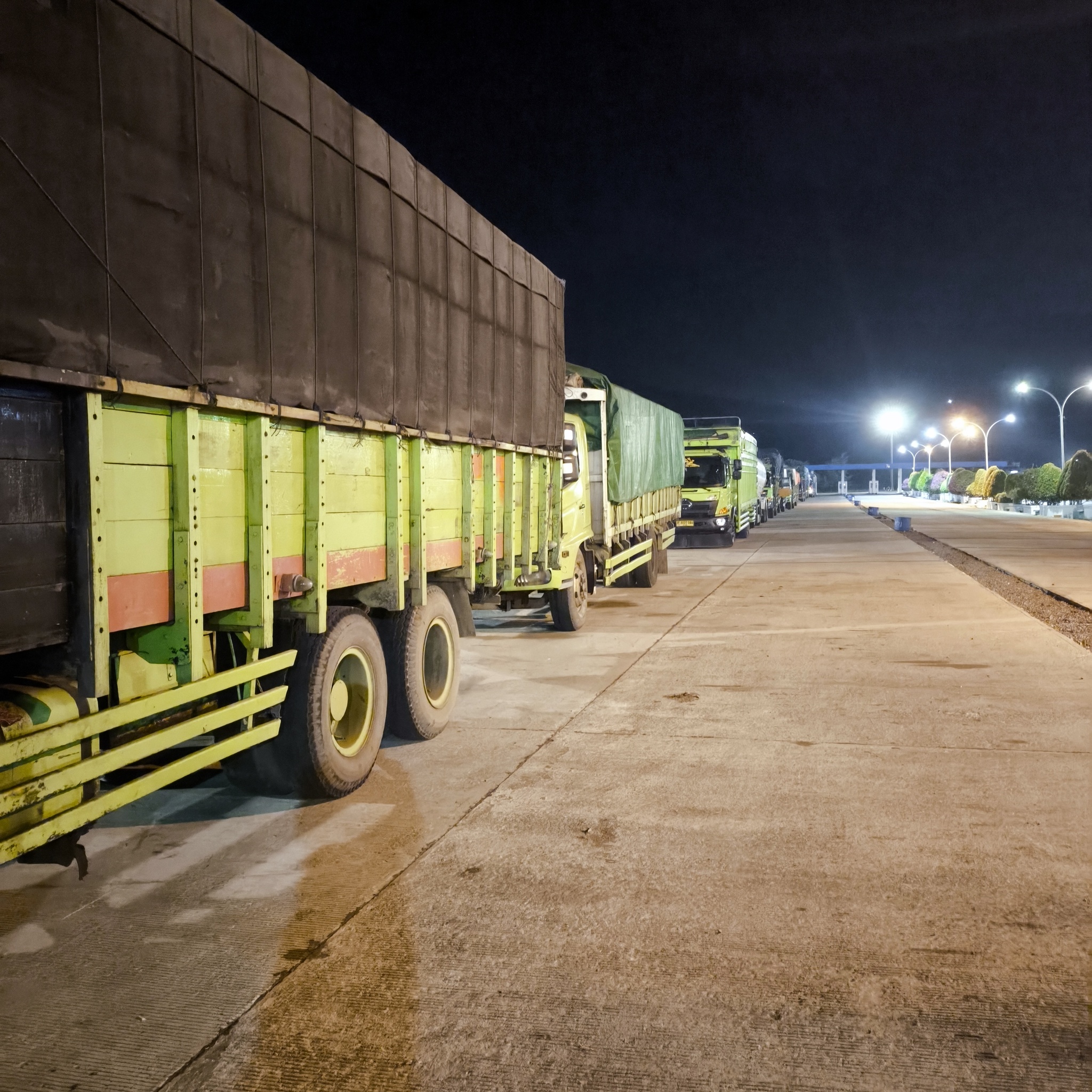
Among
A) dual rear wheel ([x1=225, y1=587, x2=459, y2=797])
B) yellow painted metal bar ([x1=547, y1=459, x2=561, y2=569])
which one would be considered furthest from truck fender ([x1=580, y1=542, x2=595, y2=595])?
dual rear wheel ([x1=225, y1=587, x2=459, y2=797])

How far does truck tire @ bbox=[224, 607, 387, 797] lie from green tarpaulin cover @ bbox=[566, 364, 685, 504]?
7692mm

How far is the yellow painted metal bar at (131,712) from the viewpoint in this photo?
3504 mm

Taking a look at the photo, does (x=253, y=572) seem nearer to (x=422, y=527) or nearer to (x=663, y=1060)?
(x=422, y=527)

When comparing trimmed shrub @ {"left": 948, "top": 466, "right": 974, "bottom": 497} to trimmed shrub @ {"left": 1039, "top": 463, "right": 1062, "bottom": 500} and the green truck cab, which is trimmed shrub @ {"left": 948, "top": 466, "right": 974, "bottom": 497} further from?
the green truck cab

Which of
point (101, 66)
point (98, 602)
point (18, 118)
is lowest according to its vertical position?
point (98, 602)

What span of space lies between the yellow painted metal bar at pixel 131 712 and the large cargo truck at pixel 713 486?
22.4 m

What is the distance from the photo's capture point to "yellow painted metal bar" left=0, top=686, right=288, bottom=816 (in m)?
3.54

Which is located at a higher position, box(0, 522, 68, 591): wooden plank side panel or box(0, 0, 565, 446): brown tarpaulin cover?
box(0, 0, 565, 446): brown tarpaulin cover

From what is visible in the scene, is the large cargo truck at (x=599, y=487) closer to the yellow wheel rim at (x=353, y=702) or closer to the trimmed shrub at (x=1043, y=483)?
the yellow wheel rim at (x=353, y=702)

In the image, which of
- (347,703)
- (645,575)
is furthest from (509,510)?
(645,575)

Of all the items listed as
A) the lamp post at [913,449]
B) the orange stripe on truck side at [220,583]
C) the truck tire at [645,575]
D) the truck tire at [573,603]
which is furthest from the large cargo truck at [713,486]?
the lamp post at [913,449]

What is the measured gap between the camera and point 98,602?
151 inches

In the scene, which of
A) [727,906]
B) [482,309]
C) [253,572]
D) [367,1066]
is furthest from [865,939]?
[482,309]

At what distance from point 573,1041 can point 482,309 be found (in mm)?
A: 6016
